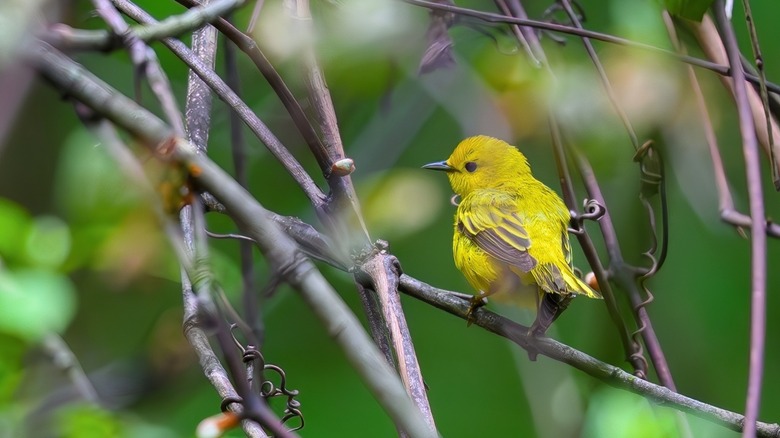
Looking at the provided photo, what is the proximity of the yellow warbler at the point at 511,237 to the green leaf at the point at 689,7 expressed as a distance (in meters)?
0.81

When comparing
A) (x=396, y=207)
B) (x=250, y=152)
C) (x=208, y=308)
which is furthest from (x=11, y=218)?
(x=250, y=152)

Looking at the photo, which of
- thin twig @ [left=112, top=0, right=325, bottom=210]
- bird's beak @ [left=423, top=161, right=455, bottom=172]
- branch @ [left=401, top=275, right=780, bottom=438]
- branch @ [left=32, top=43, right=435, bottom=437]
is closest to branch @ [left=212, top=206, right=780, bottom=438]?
branch @ [left=401, top=275, right=780, bottom=438]

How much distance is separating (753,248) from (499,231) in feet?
4.51

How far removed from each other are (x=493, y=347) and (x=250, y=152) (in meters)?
1.96

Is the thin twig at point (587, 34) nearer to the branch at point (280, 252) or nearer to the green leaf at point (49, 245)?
the green leaf at point (49, 245)

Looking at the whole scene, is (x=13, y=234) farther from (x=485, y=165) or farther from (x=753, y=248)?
(x=485, y=165)

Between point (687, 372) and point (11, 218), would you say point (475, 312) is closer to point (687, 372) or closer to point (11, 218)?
point (11, 218)

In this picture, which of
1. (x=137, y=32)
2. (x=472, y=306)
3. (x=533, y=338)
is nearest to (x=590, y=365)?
(x=533, y=338)

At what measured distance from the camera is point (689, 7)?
163 cm

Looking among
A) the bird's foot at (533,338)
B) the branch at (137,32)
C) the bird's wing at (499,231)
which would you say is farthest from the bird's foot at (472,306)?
the branch at (137,32)

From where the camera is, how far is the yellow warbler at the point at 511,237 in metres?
2.49

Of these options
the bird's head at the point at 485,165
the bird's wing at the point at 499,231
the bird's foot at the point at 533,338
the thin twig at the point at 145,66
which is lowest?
the thin twig at the point at 145,66

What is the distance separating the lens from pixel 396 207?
1.66 meters

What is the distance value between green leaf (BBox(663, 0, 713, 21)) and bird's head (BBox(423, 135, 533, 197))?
157 centimetres
